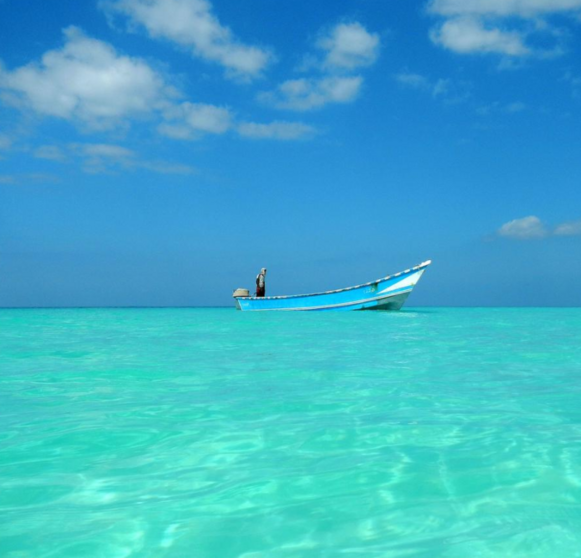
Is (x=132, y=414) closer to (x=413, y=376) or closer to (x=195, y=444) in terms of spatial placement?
(x=195, y=444)

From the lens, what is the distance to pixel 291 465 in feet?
10.7

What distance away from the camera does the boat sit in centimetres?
2705

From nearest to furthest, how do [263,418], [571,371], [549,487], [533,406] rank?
[549,487]
[263,418]
[533,406]
[571,371]

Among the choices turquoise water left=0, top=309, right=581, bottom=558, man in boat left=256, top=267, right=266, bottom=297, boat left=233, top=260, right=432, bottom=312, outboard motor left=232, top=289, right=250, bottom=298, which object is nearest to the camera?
turquoise water left=0, top=309, right=581, bottom=558

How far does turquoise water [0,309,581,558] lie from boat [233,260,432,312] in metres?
20.1

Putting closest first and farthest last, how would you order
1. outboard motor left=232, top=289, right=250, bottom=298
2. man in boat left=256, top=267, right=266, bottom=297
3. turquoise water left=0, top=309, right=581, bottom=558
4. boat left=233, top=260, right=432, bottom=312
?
turquoise water left=0, top=309, right=581, bottom=558
boat left=233, top=260, right=432, bottom=312
man in boat left=256, top=267, right=266, bottom=297
outboard motor left=232, top=289, right=250, bottom=298

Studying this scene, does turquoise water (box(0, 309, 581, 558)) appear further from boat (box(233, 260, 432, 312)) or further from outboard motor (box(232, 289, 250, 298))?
outboard motor (box(232, 289, 250, 298))

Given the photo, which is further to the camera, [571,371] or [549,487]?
[571,371]

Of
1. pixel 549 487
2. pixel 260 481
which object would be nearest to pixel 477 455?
pixel 549 487

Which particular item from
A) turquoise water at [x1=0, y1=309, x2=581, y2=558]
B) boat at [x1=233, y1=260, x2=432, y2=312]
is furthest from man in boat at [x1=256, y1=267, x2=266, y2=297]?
turquoise water at [x1=0, y1=309, x2=581, y2=558]

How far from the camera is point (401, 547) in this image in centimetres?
222

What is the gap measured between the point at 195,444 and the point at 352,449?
3.44ft

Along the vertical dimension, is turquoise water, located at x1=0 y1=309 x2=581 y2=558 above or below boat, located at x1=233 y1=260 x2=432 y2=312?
below

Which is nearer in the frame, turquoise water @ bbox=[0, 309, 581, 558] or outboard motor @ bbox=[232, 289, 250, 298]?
turquoise water @ bbox=[0, 309, 581, 558]
